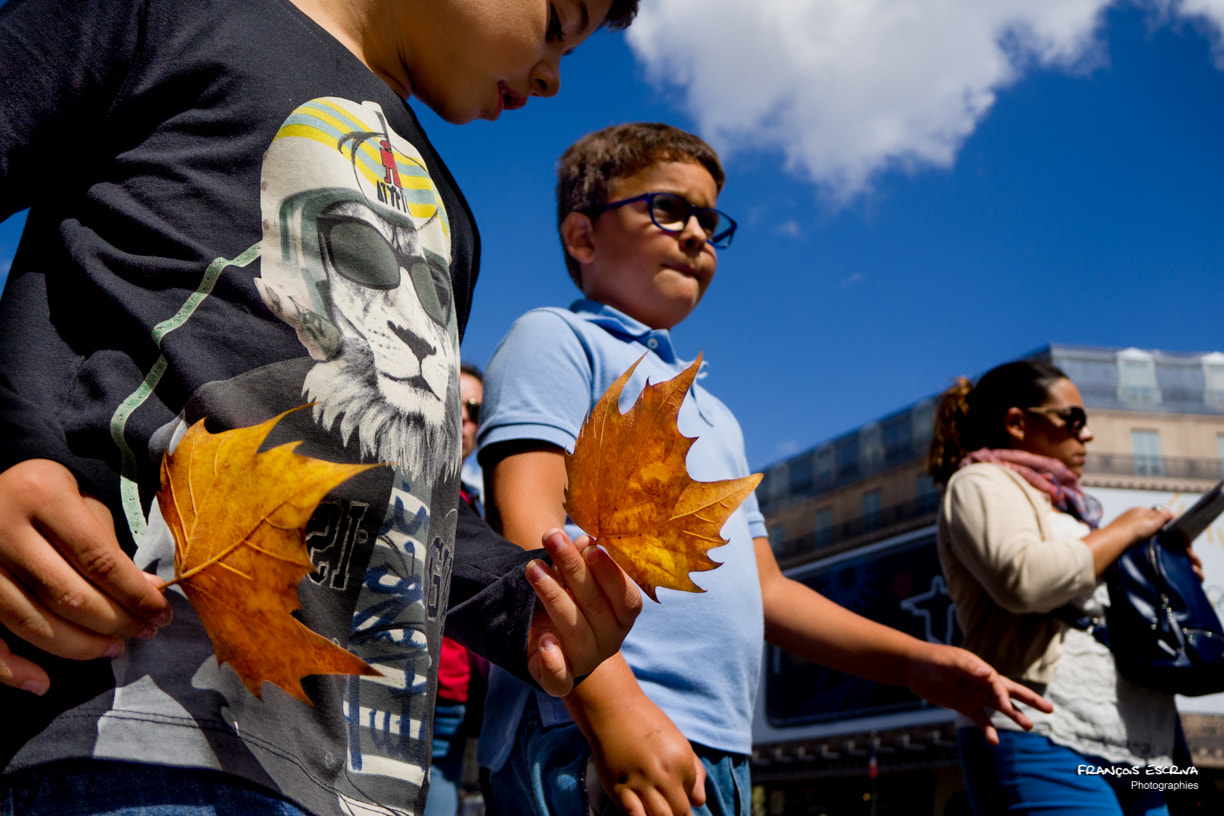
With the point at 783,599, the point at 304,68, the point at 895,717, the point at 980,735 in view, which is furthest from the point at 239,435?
the point at 895,717

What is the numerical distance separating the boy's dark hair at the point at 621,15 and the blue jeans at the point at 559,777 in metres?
1.22

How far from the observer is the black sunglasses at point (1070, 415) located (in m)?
2.92

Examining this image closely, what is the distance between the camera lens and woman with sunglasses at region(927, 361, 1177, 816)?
7.23 feet

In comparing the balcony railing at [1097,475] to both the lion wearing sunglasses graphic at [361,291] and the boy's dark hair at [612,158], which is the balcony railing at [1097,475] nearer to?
the boy's dark hair at [612,158]

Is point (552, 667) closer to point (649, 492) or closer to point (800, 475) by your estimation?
point (649, 492)

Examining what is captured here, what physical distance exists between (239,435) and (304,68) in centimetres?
50

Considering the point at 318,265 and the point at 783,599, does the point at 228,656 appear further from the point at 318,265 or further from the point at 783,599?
the point at 783,599

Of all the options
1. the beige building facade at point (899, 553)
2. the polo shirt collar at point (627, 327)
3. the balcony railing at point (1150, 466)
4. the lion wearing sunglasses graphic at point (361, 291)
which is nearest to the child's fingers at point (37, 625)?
Answer: the lion wearing sunglasses graphic at point (361, 291)

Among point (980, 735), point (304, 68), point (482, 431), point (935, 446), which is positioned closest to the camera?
point (304, 68)

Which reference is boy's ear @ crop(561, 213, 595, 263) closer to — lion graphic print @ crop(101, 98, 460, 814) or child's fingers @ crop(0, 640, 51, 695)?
lion graphic print @ crop(101, 98, 460, 814)

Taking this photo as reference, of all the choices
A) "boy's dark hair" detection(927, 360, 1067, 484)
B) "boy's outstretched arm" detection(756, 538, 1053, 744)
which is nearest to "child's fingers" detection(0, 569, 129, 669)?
"boy's outstretched arm" detection(756, 538, 1053, 744)

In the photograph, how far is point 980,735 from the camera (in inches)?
91.4

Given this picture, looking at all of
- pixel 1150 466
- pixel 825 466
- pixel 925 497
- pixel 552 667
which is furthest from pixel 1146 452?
pixel 552 667

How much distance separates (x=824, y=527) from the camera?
31.2 metres
